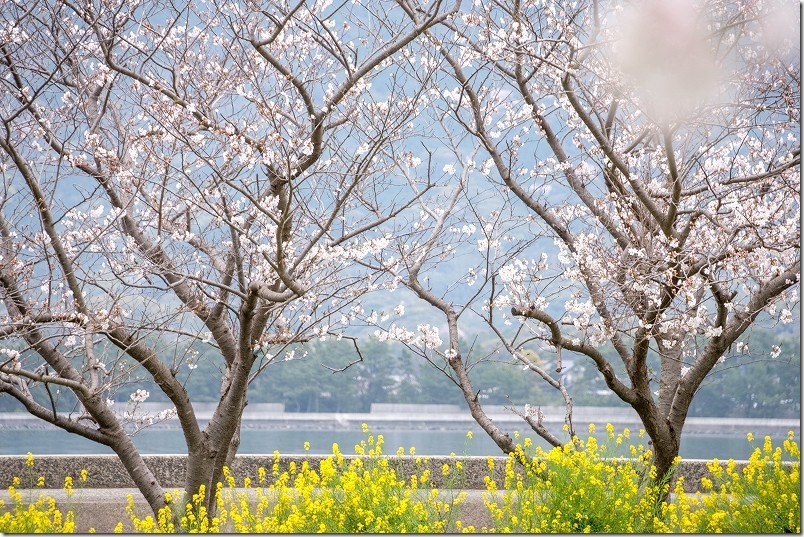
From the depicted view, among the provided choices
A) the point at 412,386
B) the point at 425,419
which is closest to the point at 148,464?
the point at 412,386

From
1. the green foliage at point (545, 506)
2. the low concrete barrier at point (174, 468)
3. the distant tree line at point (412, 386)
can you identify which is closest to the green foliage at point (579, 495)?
the green foliage at point (545, 506)

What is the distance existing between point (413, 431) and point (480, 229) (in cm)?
2733

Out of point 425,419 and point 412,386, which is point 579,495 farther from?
point 425,419

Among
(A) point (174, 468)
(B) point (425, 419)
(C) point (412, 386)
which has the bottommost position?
(A) point (174, 468)

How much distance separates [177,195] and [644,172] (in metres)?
2.72

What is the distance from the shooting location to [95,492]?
5410mm

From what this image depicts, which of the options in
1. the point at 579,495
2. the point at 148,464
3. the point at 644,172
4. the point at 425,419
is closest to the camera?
the point at 579,495

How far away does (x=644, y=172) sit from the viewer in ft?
14.9

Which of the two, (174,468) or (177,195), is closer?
(177,195)

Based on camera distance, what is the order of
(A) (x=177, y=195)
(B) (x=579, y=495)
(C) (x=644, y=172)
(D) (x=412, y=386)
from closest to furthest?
(A) (x=177, y=195) → (B) (x=579, y=495) → (C) (x=644, y=172) → (D) (x=412, y=386)

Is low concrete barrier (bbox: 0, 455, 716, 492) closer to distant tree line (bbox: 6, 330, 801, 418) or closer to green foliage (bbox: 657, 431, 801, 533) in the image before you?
green foliage (bbox: 657, 431, 801, 533)

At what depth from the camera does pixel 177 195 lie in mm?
3338

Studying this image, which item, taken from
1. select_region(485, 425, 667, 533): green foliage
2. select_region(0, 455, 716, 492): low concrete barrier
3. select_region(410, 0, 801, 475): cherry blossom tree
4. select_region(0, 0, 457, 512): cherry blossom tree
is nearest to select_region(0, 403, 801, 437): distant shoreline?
select_region(0, 455, 716, 492): low concrete barrier

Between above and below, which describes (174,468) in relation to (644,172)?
below
